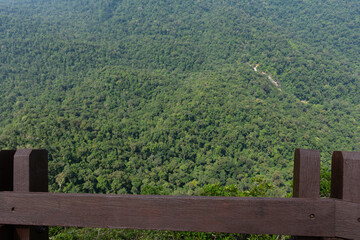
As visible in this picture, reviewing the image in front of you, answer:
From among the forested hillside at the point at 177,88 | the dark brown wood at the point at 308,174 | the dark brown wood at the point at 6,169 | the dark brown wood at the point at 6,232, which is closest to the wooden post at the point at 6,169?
the dark brown wood at the point at 6,169

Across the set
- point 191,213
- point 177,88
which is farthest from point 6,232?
point 177,88

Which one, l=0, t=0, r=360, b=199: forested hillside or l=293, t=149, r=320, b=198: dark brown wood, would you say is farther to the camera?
l=0, t=0, r=360, b=199: forested hillside

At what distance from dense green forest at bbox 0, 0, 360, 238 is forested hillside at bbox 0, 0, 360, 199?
0.53 ft

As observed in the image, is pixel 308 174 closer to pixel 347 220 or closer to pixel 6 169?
pixel 347 220

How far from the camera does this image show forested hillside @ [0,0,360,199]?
82.2 ft

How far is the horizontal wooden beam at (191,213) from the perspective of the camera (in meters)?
0.82

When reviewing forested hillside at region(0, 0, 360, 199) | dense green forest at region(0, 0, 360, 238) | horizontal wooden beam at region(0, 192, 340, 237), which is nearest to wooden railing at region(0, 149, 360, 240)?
horizontal wooden beam at region(0, 192, 340, 237)

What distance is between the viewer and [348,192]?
0.81 metres

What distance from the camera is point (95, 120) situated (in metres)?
31.5

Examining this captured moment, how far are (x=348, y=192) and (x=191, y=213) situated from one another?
428 mm

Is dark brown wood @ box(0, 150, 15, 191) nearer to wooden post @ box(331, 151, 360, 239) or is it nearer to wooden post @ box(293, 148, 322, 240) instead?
wooden post @ box(293, 148, 322, 240)

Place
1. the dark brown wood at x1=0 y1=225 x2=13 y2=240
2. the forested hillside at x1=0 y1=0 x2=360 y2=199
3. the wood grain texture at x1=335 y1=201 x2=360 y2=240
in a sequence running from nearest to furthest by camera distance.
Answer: the wood grain texture at x1=335 y1=201 x2=360 y2=240
the dark brown wood at x1=0 y1=225 x2=13 y2=240
the forested hillside at x1=0 y1=0 x2=360 y2=199

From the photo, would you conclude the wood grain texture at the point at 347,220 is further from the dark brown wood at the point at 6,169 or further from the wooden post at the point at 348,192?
the dark brown wood at the point at 6,169

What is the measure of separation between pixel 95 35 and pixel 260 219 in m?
58.4
